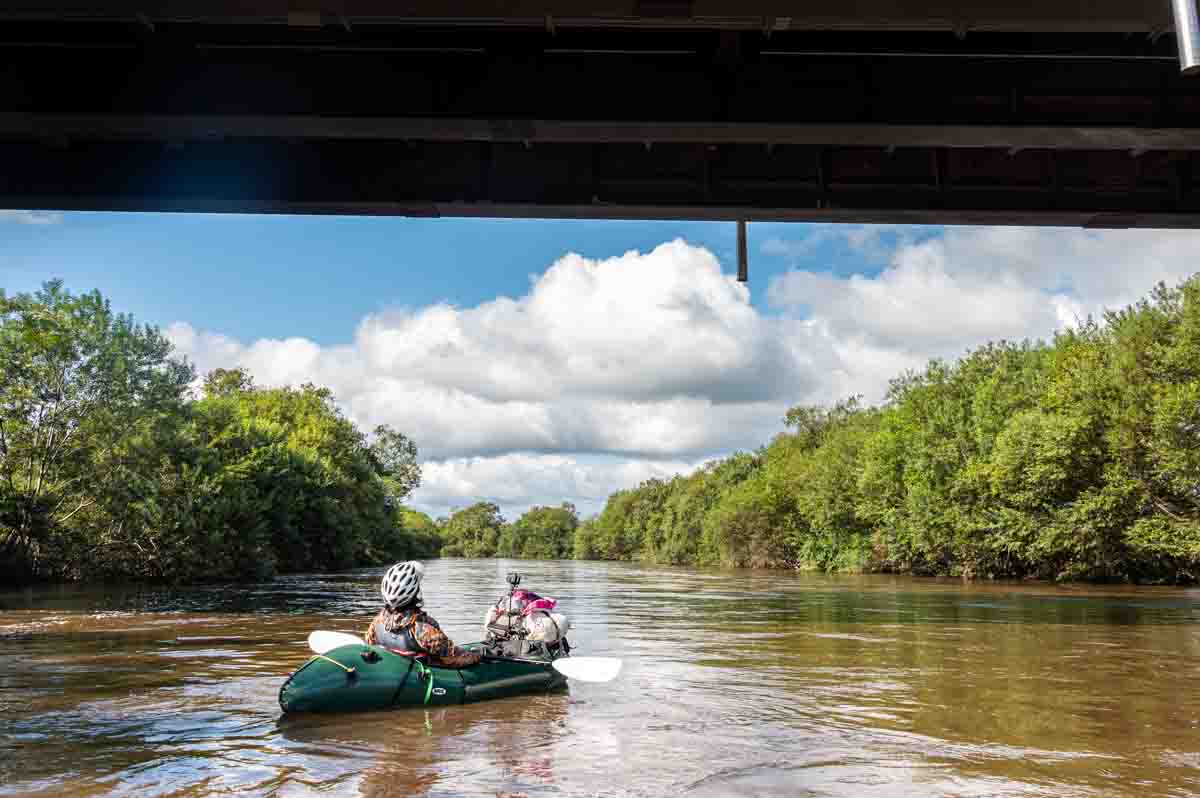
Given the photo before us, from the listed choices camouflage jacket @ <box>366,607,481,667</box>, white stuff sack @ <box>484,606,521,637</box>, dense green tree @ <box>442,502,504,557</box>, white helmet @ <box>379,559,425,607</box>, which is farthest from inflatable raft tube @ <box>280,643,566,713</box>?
dense green tree @ <box>442,502,504,557</box>

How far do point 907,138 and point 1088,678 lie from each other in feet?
23.0

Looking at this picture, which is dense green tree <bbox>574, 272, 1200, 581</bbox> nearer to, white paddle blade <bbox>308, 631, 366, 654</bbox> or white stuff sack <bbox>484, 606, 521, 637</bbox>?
white stuff sack <bbox>484, 606, 521, 637</bbox>

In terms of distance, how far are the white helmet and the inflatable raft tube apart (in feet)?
1.51

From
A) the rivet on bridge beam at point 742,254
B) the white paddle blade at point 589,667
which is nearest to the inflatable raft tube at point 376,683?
the white paddle blade at point 589,667

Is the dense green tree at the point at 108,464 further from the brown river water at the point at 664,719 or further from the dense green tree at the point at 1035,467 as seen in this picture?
the dense green tree at the point at 1035,467

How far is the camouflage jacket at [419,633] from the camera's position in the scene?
8.98 m

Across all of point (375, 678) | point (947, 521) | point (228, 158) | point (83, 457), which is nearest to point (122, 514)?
point (83, 457)

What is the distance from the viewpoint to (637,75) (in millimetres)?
9289

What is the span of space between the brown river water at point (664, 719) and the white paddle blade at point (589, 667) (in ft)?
0.98

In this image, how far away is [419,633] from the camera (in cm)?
901

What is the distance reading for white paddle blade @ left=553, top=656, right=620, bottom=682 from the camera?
968 centimetres

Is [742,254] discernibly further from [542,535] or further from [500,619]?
[542,535]

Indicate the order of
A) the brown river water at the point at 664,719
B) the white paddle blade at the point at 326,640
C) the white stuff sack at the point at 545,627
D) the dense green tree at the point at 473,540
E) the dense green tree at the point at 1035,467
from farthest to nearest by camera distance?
the dense green tree at the point at 473,540
the dense green tree at the point at 1035,467
the white stuff sack at the point at 545,627
the white paddle blade at the point at 326,640
the brown river water at the point at 664,719

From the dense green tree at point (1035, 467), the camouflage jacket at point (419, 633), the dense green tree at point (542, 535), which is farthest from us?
the dense green tree at point (542, 535)
